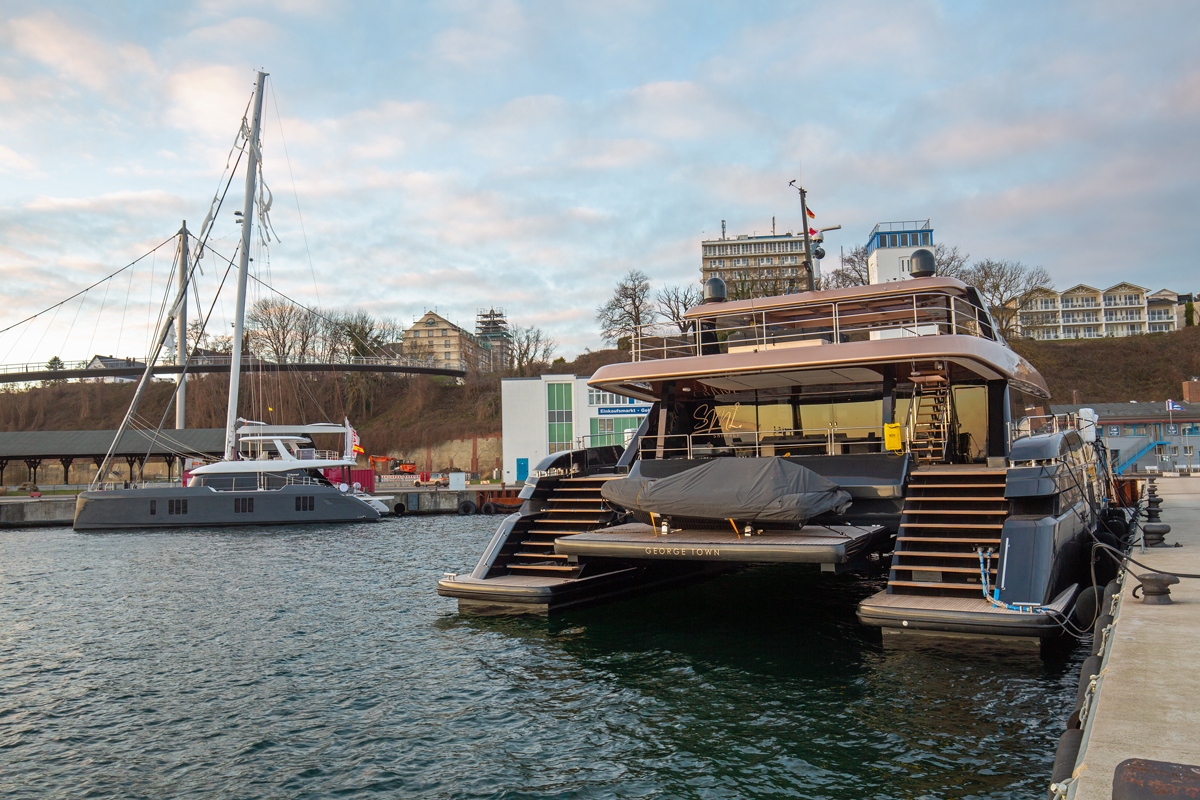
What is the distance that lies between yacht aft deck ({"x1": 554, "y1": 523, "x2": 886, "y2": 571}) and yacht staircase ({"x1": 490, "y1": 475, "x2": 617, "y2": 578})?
1.23 metres

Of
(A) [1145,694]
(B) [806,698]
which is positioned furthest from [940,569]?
(A) [1145,694]

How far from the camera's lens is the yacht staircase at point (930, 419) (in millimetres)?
12828

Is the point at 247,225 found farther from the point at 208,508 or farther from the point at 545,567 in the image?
the point at 545,567

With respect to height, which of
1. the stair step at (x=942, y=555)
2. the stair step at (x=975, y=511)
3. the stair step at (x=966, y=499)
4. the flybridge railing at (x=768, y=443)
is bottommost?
the stair step at (x=942, y=555)

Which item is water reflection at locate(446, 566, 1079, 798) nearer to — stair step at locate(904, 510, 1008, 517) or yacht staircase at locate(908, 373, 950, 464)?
stair step at locate(904, 510, 1008, 517)

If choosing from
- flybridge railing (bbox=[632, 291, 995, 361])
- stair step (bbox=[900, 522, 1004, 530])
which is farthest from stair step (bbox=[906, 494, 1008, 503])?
flybridge railing (bbox=[632, 291, 995, 361])

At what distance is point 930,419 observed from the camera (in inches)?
566

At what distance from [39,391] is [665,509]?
306 ft

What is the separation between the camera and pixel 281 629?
467 inches

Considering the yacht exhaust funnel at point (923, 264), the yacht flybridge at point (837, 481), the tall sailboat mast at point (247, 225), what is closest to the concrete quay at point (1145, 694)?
the yacht flybridge at point (837, 481)

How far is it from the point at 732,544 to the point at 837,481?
257 cm

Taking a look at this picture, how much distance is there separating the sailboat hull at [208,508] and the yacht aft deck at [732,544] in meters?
27.5

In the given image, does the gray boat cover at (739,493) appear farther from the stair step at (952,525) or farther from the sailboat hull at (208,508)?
the sailboat hull at (208,508)

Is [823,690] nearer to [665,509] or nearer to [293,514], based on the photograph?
[665,509]
